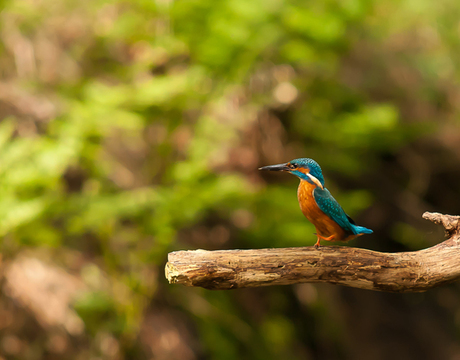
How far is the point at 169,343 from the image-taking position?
482cm

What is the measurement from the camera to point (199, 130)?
3.97 meters

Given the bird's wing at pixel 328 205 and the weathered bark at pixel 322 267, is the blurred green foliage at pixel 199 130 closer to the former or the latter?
the weathered bark at pixel 322 267

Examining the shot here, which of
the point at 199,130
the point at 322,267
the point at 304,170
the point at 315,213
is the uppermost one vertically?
the point at 304,170

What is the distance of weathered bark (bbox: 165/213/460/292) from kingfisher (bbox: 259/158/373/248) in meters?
0.12

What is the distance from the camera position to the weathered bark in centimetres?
131

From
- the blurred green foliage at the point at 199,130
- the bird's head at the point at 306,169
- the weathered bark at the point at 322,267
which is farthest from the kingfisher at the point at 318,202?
the blurred green foliage at the point at 199,130

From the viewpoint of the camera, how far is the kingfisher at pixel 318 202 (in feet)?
4.28

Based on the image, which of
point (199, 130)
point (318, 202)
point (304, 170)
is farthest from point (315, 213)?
point (199, 130)

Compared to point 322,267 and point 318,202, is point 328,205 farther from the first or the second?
point 322,267

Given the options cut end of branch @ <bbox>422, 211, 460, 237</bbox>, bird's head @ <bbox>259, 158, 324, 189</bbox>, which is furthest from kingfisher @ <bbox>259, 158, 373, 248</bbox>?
cut end of branch @ <bbox>422, 211, 460, 237</bbox>

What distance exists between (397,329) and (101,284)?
4.40 metres

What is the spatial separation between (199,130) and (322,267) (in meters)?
2.74

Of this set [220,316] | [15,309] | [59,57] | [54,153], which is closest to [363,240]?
[220,316]

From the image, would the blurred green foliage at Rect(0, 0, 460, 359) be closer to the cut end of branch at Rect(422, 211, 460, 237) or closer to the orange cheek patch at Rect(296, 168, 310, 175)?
the cut end of branch at Rect(422, 211, 460, 237)
